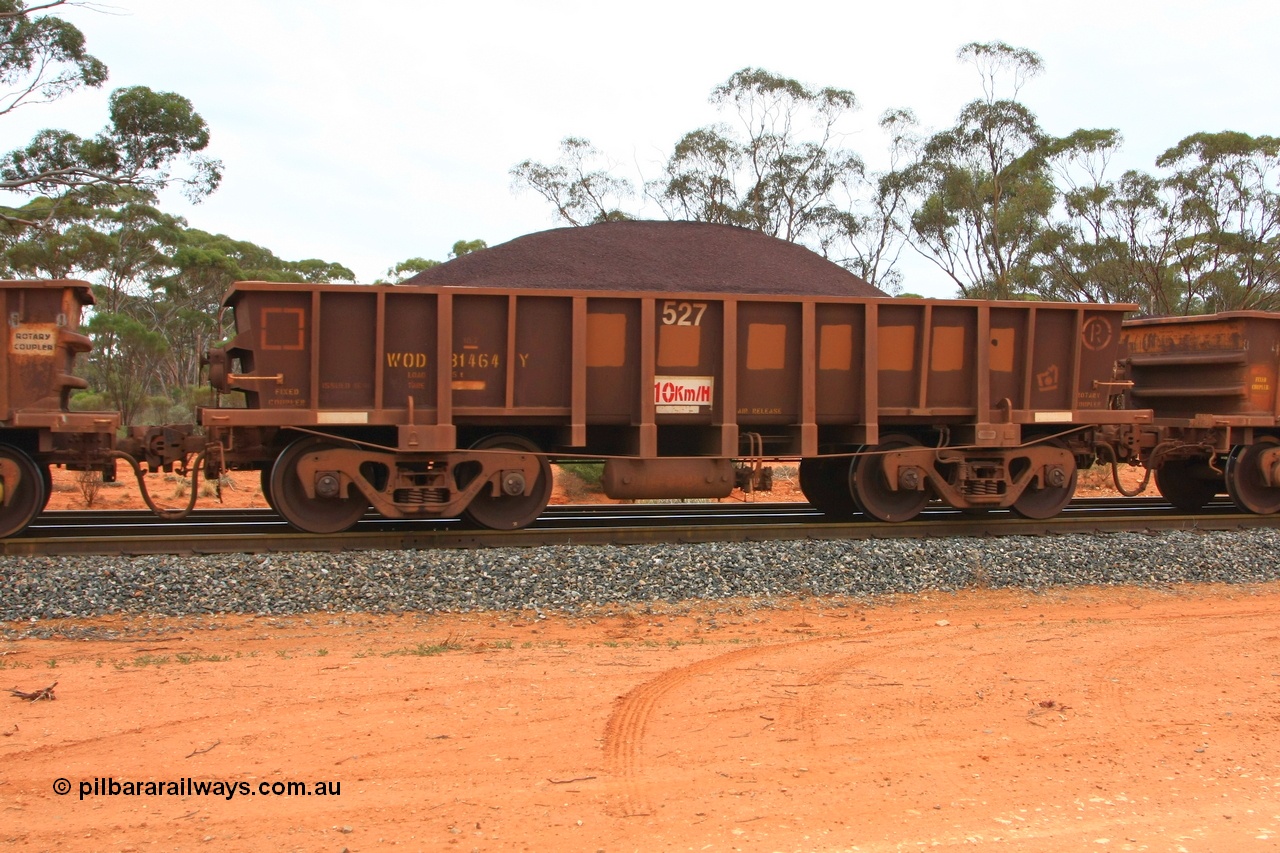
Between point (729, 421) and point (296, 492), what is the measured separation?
4.24 m

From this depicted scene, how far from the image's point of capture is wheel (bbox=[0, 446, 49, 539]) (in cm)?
899

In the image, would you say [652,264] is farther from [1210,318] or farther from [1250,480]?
[1250,480]

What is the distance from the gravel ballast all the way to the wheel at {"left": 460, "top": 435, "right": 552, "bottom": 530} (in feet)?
3.37

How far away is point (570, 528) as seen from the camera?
1018cm

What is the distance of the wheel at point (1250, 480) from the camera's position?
12.2 meters

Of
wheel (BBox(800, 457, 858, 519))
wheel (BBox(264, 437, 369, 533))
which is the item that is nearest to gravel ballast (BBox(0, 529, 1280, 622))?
wheel (BBox(264, 437, 369, 533))

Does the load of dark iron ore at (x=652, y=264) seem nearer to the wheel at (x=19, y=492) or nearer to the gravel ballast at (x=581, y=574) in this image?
the gravel ballast at (x=581, y=574)

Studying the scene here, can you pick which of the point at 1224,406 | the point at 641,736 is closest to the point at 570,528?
the point at 641,736

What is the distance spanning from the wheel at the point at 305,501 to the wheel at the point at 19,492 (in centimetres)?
197

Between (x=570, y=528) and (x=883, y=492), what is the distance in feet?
11.3

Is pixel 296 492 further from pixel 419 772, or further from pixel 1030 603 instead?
pixel 1030 603

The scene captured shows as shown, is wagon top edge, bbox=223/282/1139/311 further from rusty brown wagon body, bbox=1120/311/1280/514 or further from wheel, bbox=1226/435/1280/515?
wheel, bbox=1226/435/1280/515

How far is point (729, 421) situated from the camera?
10.2 metres

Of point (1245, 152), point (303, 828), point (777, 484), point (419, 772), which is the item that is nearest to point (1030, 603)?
point (419, 772)
